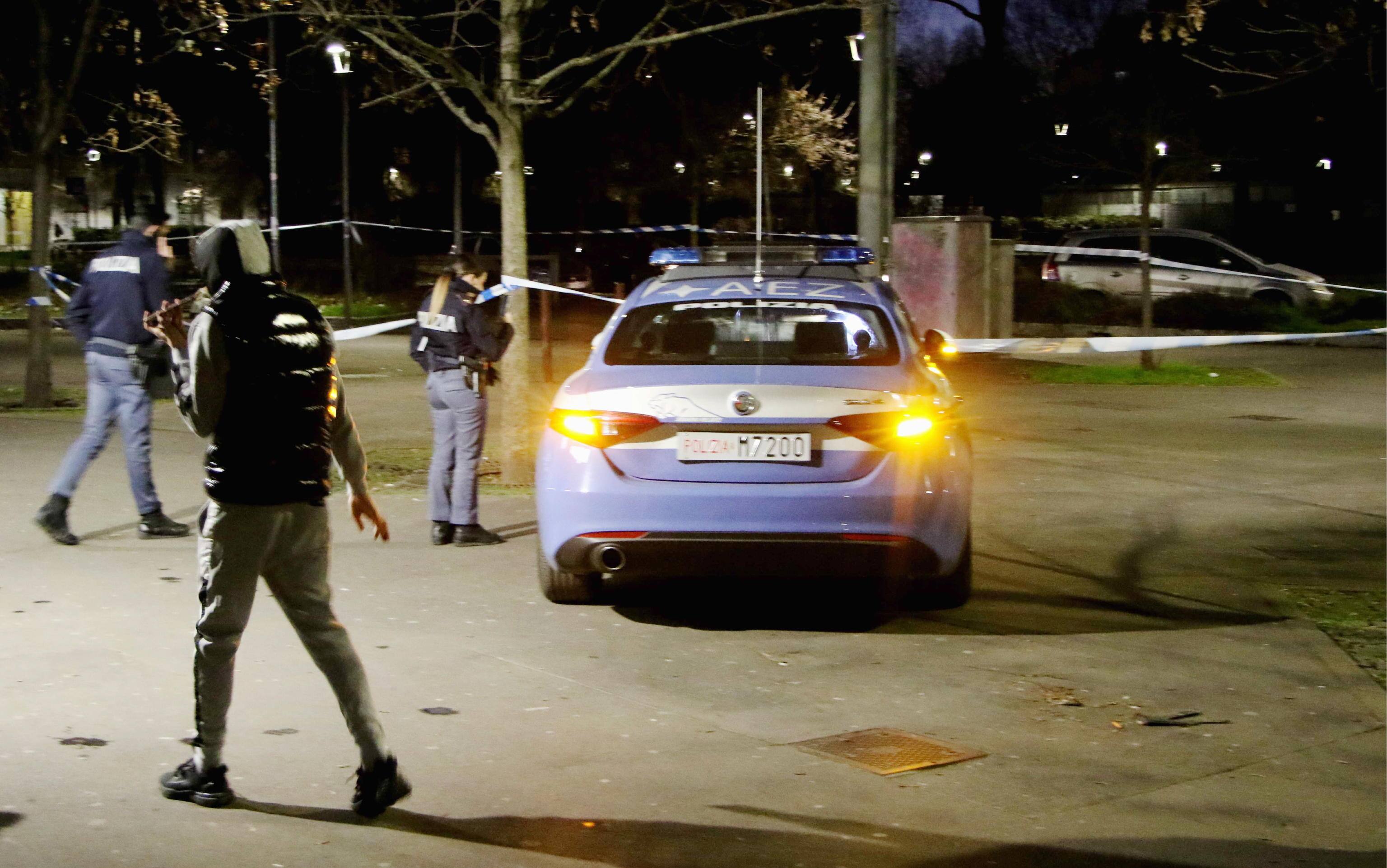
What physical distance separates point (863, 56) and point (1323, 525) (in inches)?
187

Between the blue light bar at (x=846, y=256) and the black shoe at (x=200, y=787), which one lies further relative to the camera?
the blue light bar at (x=846, y=256)

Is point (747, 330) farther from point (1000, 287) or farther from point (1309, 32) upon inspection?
point (1000, 287)

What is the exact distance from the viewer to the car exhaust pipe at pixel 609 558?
267 inches

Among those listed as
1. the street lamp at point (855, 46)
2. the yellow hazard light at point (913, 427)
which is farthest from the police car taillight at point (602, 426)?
the street lamp at point (855, 46)

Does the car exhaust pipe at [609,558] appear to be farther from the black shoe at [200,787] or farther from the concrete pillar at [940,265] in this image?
the concrete pillar at [940,265]

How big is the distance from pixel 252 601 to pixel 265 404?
0.56 meters

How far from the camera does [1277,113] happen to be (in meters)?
49.2

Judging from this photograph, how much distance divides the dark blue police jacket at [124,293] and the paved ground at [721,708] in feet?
3.80

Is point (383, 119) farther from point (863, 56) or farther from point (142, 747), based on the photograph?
point (142, 747)

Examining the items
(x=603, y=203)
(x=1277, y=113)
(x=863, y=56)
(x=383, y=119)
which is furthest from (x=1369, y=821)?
(x=1277, y=113)

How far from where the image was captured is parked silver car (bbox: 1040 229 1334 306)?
29750 millimetres

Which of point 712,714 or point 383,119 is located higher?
point 383,119

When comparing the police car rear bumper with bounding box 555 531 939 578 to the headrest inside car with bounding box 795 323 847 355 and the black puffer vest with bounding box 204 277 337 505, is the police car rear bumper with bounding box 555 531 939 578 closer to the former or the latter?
the headrest inside car with bounding box 795 323 847 355

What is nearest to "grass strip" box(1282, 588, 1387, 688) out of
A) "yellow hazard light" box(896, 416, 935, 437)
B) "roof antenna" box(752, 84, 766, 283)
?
"yellow hazard light" box(896, 416, 935, 437)
